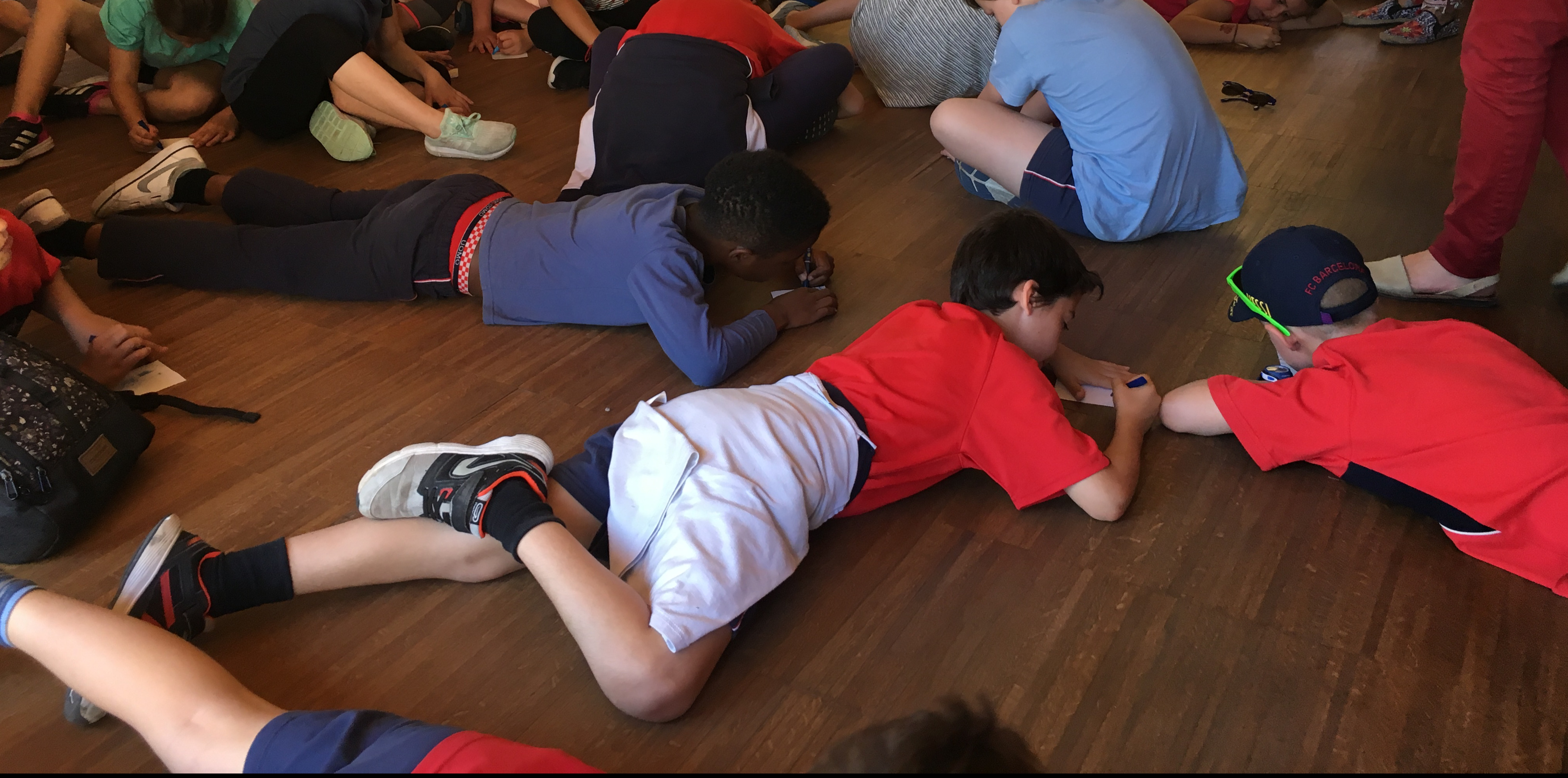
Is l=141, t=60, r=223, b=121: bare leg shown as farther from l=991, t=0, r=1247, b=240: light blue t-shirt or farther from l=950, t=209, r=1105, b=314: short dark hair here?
l=950, t=209, r=1105, b=314: short dark hair

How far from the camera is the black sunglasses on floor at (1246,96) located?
8.84ft

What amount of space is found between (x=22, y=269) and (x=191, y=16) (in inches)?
46.2

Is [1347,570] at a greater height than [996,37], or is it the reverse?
[996,37]

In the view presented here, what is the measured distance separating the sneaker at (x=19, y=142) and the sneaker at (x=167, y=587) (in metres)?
1.86

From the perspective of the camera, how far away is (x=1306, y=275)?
142cm

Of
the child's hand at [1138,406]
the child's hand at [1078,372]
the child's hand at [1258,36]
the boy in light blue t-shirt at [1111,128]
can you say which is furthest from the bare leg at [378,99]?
the child's hand at [1258,36]

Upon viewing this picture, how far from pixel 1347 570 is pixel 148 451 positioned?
1.80 metres

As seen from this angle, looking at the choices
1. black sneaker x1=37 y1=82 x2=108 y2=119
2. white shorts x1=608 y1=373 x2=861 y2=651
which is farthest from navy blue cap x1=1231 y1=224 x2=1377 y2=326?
black sneaker x1=37 y1=82 x2=108 y2=119

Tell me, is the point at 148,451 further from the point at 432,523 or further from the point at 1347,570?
the point at 1347,570

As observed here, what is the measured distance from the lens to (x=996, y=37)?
2.61 m

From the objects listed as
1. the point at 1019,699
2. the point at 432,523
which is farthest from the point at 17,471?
the point at 1019,699

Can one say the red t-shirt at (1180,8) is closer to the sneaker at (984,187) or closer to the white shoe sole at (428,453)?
the sneaker at (984,187)

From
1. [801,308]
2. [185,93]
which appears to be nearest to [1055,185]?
[801,308]

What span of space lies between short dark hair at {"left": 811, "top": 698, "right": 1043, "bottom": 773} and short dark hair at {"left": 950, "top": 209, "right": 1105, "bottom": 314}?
2.75 ft
